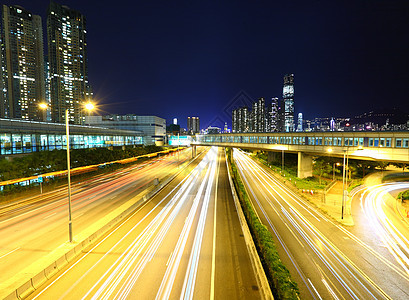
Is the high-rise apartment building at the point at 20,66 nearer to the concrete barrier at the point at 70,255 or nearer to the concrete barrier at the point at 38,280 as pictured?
the concrete barrier at the point at 70,255

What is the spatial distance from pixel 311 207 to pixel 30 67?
609 ft

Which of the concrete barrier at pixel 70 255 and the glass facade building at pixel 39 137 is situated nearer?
the concrete barrier at pixel 70 255

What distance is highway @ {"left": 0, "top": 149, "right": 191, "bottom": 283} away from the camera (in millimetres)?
12828

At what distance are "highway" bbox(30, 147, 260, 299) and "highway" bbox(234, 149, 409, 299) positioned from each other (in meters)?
3.28

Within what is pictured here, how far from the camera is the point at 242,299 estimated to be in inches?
368

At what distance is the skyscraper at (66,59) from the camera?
490ft

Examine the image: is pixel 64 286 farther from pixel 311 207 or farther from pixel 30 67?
pixel 30 67

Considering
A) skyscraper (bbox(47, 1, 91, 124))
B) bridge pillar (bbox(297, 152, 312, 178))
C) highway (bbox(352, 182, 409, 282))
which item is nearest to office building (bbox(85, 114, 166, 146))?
skyscraper (bbox(47, 1, 91, 124))

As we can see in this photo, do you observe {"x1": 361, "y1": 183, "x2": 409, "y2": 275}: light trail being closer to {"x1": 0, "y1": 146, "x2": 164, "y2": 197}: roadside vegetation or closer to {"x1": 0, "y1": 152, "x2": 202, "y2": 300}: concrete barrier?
{"x1": 0, "y1": 152, "x2": 202, "y2": 300}: concrete barrier

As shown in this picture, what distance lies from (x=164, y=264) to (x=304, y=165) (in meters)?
40.6

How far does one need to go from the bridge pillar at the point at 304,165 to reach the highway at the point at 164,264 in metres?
30.1

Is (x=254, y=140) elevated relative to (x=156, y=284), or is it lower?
elevated

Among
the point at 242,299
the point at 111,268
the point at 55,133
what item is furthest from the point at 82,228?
the point at 55,133

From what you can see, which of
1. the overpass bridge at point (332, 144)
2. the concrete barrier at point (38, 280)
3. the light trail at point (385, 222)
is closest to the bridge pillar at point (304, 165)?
the overpass bridge at point (332, 144)
